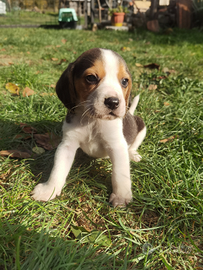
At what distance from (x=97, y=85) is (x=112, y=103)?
0.95ft

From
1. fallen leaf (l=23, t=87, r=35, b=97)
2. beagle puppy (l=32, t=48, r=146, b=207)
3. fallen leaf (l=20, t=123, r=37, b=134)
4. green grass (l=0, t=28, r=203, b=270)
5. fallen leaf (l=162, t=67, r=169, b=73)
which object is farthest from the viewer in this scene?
fallen leaf (l=162, t=67, r=169, b=73)

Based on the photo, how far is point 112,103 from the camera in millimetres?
2154

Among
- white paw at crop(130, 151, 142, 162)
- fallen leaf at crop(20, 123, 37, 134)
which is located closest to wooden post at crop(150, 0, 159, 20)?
fallen leaf at crop(20, 123, 37, 134)

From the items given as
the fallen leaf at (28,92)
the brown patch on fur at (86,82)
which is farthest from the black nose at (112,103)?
the fallen leaf at (28,92)

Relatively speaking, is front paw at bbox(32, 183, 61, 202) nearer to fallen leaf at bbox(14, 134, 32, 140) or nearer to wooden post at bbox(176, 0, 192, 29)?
fallen leaf at bbox(14, 134, 32, 140)

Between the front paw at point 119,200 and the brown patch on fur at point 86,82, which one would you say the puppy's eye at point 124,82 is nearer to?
the brown patch on fur at point 86,82

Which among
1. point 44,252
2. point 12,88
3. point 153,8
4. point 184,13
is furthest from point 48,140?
point 184,13

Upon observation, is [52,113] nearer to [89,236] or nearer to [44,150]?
[44,150]

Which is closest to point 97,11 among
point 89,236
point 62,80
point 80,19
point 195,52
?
point 80,19

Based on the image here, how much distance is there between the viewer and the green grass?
1.86 metres

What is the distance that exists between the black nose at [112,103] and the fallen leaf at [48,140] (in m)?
1.40

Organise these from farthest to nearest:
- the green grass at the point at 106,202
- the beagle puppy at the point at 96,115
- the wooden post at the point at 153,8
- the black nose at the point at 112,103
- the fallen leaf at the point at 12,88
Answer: the wooden post at the point at 153,8
the fallen leaf at the point at 12,88
the beagle puppy at the point at 96,115
the black nose at the point at 112,103
the green grass at the point at 106,202

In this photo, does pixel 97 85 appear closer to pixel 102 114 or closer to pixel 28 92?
pixel 102 114

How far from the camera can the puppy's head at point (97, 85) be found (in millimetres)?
2197
